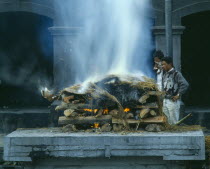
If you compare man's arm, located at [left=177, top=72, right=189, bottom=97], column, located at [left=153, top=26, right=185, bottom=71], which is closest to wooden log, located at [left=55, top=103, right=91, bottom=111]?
man's arm, located at [left=177, top=72, right=189, bottom=97]

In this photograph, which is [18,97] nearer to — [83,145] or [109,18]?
[109,18]

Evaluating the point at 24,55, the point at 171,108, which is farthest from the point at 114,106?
the point at 24,55

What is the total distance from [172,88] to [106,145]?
2.64 metres

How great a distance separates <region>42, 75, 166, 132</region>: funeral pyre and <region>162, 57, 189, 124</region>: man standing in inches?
62.1

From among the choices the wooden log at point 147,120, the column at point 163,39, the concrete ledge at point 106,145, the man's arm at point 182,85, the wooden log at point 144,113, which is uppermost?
the column at point 163,39

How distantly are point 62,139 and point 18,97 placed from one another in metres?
8.24

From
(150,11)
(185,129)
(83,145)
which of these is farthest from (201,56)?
(83,145)

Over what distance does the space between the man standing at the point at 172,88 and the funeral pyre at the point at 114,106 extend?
1578mm

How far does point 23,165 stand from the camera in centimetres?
686

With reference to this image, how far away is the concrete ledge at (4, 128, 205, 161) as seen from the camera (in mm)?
6305

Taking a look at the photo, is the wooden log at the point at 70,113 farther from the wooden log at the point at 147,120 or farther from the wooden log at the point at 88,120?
the wooden log at the point at 147,120

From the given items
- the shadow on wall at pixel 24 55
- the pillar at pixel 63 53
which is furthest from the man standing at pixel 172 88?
the shadow on wall at pixel 24 55

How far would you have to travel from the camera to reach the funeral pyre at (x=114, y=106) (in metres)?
6.79

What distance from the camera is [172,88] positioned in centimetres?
869
